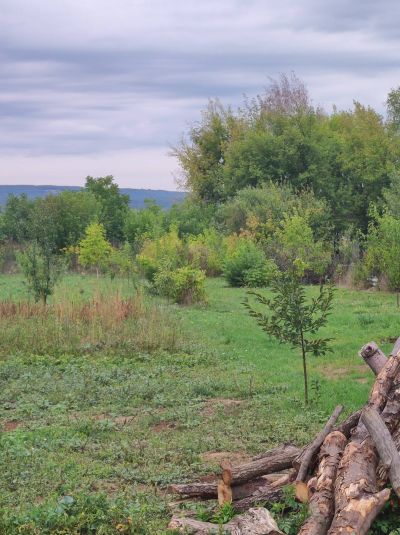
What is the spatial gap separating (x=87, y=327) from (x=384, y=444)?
10.6 metres

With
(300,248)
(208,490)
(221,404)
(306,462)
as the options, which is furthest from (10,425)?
(300,248)

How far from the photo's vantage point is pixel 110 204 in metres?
49.3

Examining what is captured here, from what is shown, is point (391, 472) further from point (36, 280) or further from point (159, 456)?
point (36, 280)

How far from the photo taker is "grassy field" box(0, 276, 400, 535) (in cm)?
681

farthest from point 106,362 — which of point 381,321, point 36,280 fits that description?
point 381,321

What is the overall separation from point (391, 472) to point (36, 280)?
14.4m

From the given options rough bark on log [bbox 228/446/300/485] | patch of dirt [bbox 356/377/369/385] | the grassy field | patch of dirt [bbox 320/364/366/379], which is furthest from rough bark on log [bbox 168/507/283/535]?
patch of dirt [bbox 320/364/366/379]

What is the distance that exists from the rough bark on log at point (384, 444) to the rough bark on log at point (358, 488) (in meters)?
0.13

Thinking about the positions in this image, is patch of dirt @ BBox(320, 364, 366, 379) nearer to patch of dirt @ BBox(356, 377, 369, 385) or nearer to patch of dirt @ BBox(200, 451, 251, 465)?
patch of dirt @ BBox(356, 377, 369, 385)

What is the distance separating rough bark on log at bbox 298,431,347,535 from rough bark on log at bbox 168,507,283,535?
0.23m

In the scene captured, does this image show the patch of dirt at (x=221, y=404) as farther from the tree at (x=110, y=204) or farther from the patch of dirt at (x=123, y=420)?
the tree at (x=110, y=204)

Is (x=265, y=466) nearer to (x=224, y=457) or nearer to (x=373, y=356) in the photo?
(x=224, y=457)

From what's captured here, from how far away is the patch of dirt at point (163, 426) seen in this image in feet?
31.9

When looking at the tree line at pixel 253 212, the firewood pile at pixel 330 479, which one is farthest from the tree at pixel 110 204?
the firewood pile at pixel 330 479
